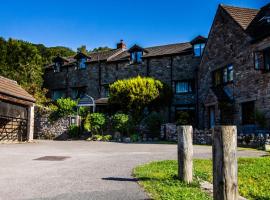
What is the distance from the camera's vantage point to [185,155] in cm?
665

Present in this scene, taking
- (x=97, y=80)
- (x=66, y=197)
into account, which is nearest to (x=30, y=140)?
(x=97, y=80)

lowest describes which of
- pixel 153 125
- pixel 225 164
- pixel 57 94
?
pixel 225 164

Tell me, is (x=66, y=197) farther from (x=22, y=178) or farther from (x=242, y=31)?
(x=242, y=31)

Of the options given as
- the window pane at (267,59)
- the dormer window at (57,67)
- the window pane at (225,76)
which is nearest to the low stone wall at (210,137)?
the window pane at (267,59)

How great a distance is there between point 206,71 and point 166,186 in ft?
72.1

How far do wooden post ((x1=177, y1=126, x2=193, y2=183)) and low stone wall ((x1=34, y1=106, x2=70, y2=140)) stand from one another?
20.9 metres

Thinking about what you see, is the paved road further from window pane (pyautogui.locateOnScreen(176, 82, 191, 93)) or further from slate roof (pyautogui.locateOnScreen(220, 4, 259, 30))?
window pane (pyautogui.locateOnScreen(176, 82, 191, 93))

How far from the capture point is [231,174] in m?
4.47

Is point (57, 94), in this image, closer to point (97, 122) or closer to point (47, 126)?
point (47, 126)

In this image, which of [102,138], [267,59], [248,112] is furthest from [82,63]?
[267,59]

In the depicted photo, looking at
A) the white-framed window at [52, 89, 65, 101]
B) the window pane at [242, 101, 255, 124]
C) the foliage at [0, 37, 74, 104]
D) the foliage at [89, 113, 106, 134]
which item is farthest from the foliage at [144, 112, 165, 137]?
the foliage at [0, 37, 74, 104]

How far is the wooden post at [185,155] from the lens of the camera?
21.6ft

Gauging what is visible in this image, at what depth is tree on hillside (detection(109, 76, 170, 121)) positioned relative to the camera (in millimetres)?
26188

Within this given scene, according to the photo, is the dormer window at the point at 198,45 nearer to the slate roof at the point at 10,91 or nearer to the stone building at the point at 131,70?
the stone building at the point at 131,70
